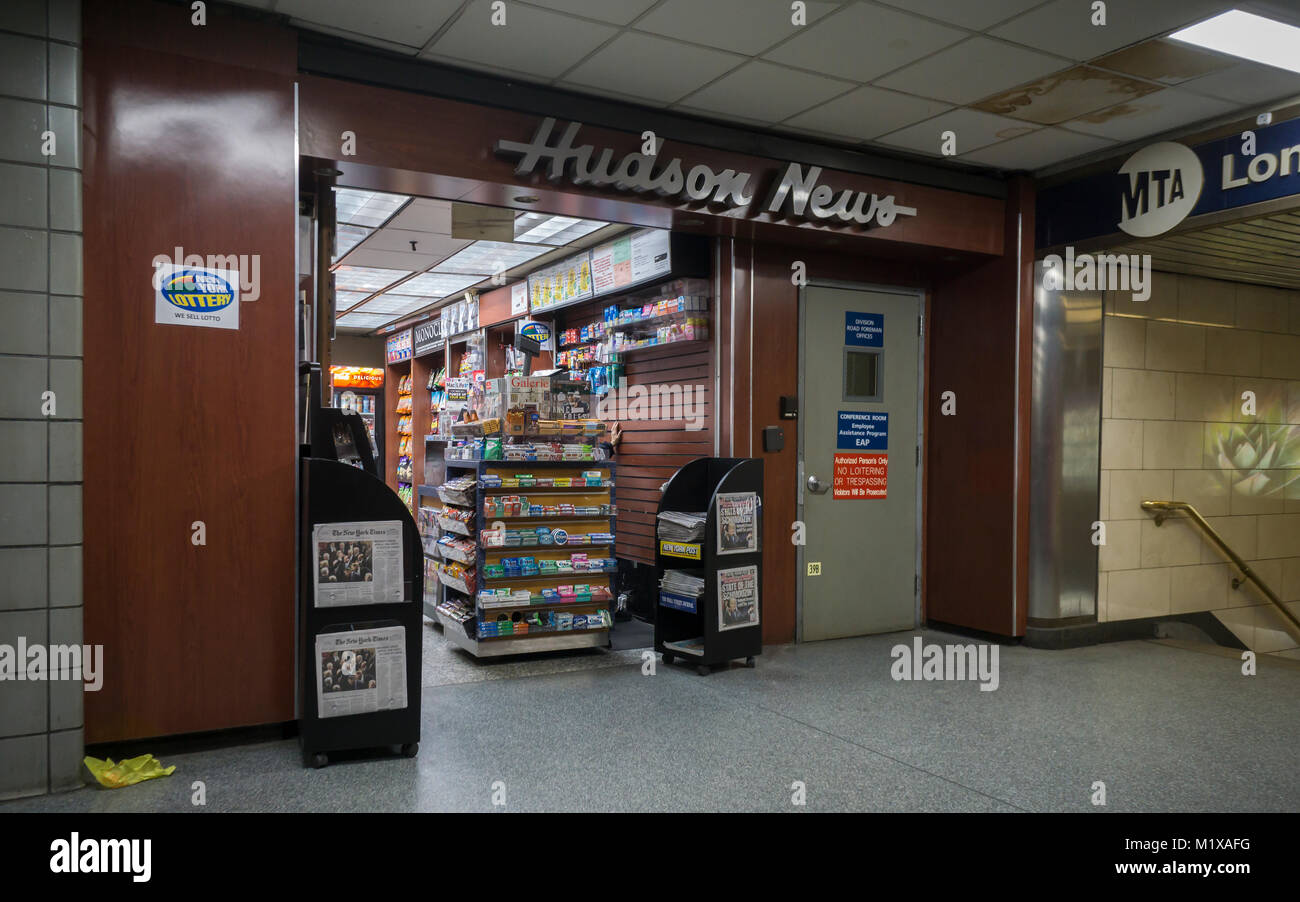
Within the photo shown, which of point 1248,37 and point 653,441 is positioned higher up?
point 1248,37

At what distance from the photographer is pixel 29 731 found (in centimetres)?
319

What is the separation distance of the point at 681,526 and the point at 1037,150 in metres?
3.25

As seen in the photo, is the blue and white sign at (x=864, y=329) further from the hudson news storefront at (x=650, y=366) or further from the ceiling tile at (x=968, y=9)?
the ceiling tile at (x=968, y=9)

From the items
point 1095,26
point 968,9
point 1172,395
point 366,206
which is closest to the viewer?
point 968,9

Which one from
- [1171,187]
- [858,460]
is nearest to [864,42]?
[1171,187]

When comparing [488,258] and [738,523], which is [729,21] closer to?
[738,523]

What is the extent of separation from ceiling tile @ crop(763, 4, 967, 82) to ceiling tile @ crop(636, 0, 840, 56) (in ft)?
0.33

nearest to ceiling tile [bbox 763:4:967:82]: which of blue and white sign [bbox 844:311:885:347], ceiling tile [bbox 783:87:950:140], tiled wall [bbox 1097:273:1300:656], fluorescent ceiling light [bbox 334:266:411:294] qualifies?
ceiling tile [bbox 783:87:950:140]

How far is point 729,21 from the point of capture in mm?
3945

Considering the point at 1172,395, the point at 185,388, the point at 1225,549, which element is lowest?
the point at 1225,549

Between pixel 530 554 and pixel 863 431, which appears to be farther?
pixel 863 431

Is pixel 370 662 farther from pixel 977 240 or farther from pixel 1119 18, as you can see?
pixel 977 240

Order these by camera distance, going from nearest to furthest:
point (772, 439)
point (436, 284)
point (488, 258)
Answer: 1. point (772, 439)
2. point (488, 258)
3. point (436, 284)

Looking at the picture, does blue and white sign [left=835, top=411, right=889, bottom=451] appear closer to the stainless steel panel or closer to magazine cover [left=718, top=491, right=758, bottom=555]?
the stainless steel panel
